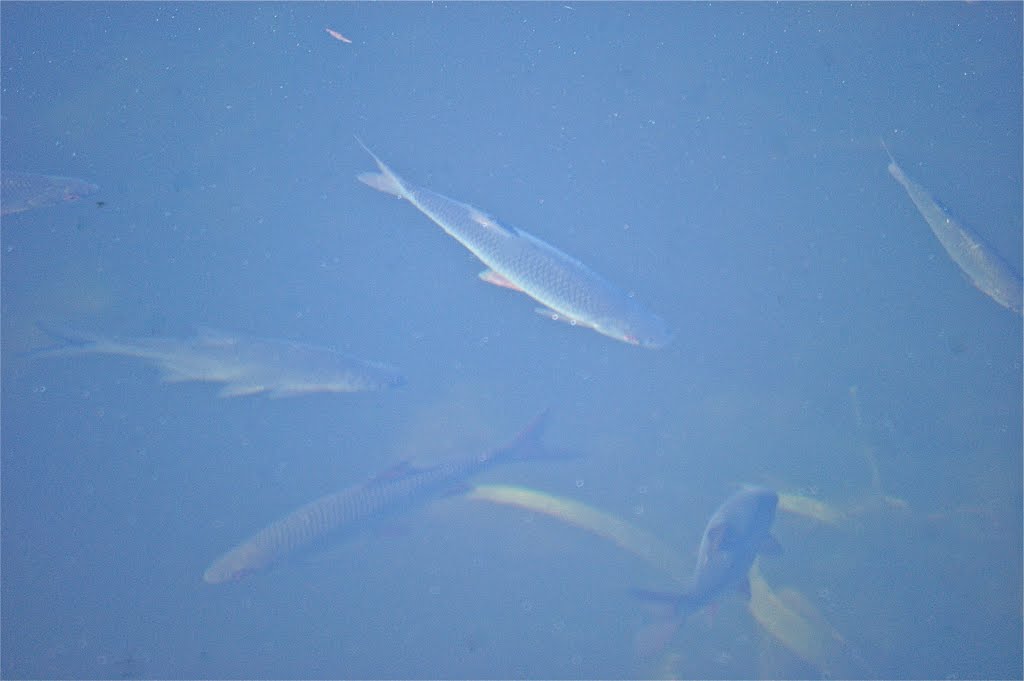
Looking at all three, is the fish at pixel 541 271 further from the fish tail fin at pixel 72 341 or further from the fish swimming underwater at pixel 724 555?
the fish tail fin at pixel 72 341

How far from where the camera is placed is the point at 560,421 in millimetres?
6641

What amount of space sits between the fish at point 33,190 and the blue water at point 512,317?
2.03m

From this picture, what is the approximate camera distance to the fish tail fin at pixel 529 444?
18.2 ft

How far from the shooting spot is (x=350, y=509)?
487 centimetres

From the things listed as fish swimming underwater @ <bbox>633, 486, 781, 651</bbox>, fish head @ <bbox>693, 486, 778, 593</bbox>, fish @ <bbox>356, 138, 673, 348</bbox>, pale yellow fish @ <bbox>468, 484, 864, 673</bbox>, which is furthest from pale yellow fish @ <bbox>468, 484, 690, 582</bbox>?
fish @ <bbox>356, 138, 673, 348</bbox>

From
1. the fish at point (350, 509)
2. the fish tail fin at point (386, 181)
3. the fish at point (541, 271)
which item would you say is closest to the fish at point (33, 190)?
the fish tail fin at point (386, 181)

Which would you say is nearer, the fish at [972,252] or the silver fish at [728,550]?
the silver fish at [728,550]

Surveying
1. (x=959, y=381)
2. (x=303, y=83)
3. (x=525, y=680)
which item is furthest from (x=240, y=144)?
(x=959, y=381)

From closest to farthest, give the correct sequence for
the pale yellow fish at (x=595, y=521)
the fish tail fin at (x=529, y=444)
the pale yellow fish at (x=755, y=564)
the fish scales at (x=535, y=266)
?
the fish scales at (x=535, y=266)
the pale yellow fish at (x=755, y=564)
the pale yellow fish at (x=595, y=521)
the fish tail fin at (x=529, y=444)

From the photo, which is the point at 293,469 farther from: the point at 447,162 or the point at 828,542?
the point at 828,542

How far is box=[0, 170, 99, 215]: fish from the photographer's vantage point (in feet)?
15.4

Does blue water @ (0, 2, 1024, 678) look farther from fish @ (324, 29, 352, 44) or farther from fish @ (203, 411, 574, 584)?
fish @ (203, 411, 574, 584)

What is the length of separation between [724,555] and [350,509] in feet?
9.88

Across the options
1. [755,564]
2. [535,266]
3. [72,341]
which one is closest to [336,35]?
[72,341]
